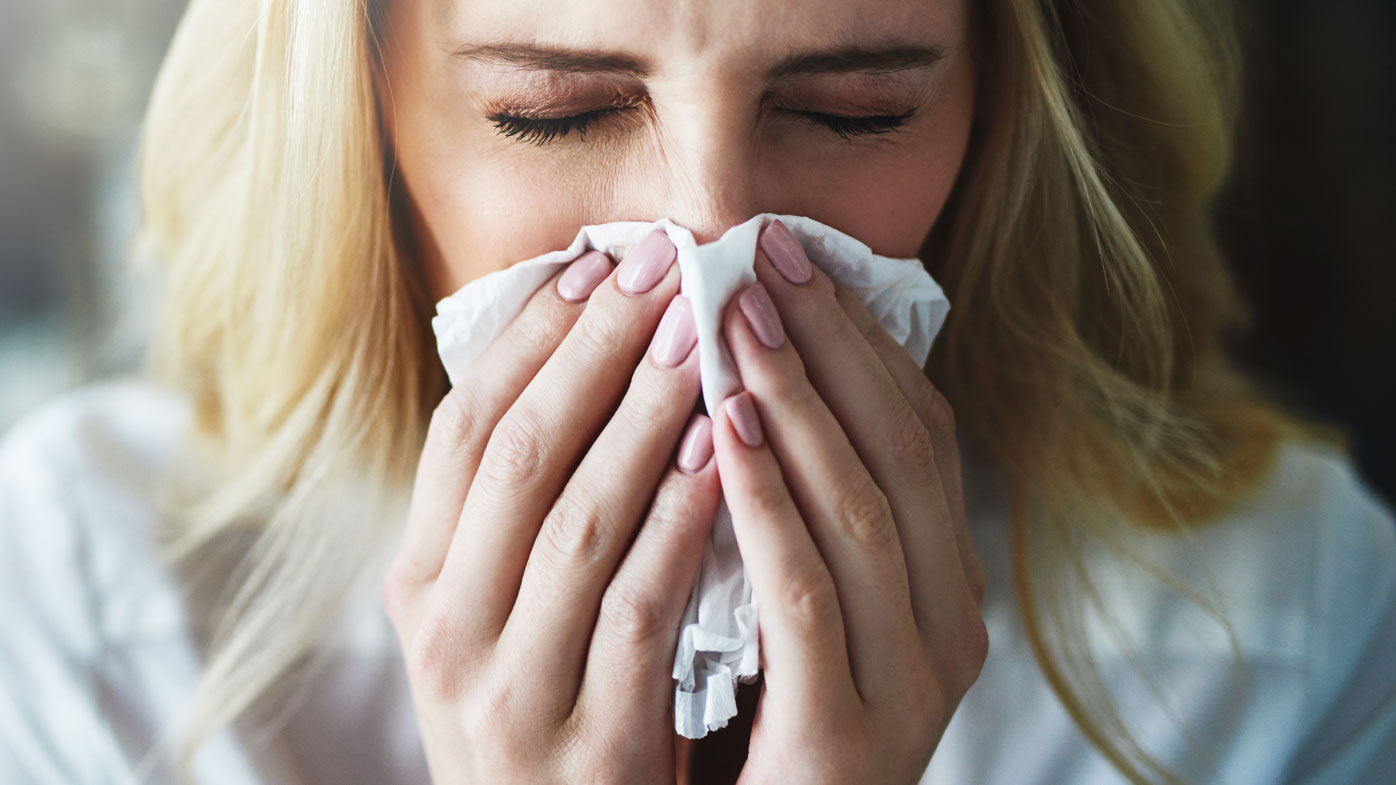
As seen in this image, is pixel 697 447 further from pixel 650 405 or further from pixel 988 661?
pixel 988 661

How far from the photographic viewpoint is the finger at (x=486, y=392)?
2.60 ft

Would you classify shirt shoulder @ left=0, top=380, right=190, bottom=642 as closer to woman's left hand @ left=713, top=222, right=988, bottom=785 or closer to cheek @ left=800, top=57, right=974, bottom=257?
woman's left hand @ left=713, top=222, right=988, bottom=785

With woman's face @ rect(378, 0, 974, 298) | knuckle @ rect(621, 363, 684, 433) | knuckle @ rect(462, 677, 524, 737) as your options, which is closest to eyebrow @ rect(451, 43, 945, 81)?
woman's face @ rect(378, 0, 974, 298)

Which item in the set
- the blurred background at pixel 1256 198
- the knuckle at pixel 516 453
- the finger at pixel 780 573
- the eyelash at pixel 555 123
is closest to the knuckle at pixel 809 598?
the finger at pixel 780 573

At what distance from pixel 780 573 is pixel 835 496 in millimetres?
72

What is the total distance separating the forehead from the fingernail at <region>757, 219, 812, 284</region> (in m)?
0.12

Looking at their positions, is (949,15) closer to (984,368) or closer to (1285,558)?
(984,368)

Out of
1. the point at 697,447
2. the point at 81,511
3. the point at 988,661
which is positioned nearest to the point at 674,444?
the point at 697,447

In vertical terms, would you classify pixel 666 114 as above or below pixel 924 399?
Answer: above

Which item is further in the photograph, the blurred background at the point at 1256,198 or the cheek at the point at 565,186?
the blurred background at the point at 1256,198

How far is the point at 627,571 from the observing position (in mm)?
753

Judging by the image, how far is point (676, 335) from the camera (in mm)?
733

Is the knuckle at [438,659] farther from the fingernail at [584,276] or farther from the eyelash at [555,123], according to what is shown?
the eyelash at [555,123]

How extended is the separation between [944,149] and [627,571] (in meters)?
0.47
